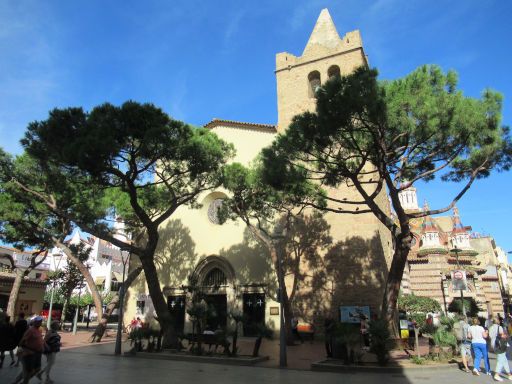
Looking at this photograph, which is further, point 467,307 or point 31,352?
point 467,307

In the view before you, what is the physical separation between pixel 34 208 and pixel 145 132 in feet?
34.1

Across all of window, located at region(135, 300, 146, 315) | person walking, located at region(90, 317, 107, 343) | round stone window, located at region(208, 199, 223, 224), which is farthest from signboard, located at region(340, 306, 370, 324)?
window, located at region(135, 300, 146, 315)

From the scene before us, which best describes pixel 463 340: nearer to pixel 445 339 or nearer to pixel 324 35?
pixel 445 339

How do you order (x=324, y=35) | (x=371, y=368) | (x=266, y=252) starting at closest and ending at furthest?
(x=371, y=368) → (x=266, y=252) → (x=324, y=35)

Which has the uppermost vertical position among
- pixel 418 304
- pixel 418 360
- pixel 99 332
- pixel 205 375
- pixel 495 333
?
pixel 418 304

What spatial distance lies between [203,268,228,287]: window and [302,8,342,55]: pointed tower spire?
45.6 feet

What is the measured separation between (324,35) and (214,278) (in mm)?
15936

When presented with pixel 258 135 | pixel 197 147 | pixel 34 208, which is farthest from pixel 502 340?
pixel 34 208

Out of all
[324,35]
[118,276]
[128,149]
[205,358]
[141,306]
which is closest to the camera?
[205,358]

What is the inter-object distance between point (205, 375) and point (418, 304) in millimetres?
21084

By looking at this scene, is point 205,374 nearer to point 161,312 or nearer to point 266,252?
point 161,312

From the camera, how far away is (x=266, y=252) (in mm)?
19734

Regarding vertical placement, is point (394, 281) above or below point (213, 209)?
below

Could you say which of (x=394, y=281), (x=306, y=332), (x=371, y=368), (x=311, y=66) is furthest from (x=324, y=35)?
(x=371, y=368)
